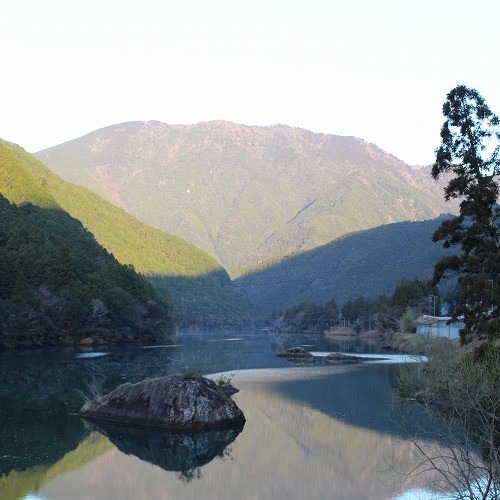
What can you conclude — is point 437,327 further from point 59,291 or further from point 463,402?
point 463,402

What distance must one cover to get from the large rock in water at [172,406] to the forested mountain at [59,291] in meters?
54.1

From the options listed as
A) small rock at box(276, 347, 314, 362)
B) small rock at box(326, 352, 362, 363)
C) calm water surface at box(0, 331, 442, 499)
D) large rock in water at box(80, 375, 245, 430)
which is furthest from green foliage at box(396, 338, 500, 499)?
small rock at box(276, 347, 314, 362)

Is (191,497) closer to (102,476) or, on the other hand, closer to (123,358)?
(102,476)

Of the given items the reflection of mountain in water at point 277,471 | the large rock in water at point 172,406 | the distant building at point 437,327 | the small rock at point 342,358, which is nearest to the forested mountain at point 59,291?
the small rock at point 342,358

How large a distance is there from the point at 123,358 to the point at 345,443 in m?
47.3

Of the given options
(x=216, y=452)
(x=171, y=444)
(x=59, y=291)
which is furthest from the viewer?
(x=59, y=291)

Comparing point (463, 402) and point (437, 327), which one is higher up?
point (463, 402)

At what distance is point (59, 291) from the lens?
4109 inches

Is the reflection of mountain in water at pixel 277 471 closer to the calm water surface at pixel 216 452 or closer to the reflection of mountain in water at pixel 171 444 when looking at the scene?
the calm water surface at pixel 216 452

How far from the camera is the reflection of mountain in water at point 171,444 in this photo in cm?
2892

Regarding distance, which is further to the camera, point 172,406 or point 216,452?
point 172,406

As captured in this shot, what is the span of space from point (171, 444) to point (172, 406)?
3653 millimetres

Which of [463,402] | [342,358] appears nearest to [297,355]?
[342,358]

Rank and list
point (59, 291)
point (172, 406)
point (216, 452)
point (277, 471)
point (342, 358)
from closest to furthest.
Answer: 1. point (277, 471)
2. point (216, 452)
3. point (172, 406)
4. point (342, 358)
5. point (59, 291)
